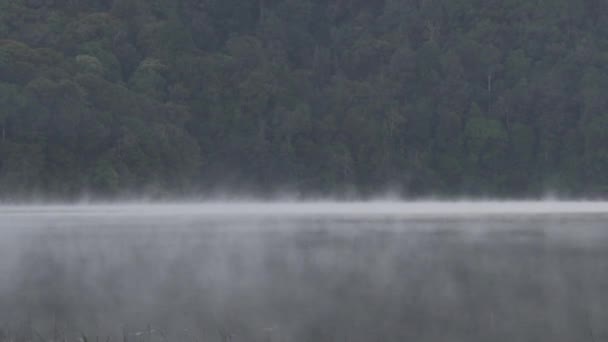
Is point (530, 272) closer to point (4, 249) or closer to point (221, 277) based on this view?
point (221, 277)

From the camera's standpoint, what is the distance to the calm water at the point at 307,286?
10492 mm

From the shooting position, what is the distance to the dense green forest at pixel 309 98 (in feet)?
140

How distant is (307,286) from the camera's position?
13.4 m

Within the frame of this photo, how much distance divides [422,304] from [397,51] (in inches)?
1650

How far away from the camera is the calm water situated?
10.5 meters

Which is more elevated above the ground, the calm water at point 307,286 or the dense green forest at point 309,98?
the dense green forest at point 309,98

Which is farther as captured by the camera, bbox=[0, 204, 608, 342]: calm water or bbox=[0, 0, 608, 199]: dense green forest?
bbox=[0, 0, 608, 199]: dense green forest

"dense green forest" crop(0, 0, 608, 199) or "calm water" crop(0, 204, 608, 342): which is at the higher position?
"dense green forest" crop(0, 0, 608, 199)

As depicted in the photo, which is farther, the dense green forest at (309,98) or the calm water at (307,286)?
the dense green forest at (309,98)

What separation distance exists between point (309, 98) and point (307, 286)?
1530 inches

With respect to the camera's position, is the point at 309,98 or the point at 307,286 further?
the point at 309,98

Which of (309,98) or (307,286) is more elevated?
(309,98)

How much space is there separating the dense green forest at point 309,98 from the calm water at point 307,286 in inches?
782

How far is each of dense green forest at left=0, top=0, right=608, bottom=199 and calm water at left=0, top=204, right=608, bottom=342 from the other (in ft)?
65.2
